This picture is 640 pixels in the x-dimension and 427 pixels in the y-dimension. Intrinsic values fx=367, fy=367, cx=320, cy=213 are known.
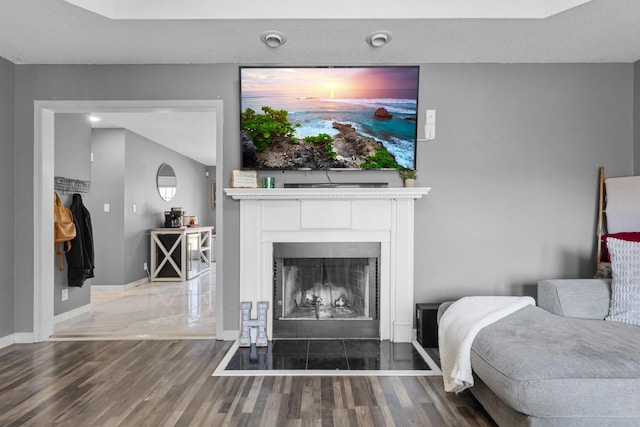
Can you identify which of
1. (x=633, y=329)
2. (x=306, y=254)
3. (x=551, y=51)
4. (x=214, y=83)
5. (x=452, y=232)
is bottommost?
(x=633, y=329)

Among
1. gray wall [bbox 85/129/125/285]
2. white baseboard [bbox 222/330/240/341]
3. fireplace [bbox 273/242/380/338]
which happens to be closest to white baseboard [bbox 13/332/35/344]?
white baseboard [bbox 222/330/240/341]

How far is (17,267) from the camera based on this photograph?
10.3 ft

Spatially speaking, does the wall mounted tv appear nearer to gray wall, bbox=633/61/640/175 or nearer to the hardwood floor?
the hardwood floor

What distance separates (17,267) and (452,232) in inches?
148

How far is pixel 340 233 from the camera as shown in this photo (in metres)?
3.12

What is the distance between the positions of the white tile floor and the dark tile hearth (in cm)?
64

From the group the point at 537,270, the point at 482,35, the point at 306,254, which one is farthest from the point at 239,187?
the point at 537,270

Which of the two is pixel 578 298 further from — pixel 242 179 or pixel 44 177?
pixel 44 177

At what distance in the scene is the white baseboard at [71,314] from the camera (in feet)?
12.1

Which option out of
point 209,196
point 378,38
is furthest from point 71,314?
point 209,196

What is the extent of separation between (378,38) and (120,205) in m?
4.46

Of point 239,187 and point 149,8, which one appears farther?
point 239,187

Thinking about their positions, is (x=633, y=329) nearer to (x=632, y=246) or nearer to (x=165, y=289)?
(x=632, y=246)

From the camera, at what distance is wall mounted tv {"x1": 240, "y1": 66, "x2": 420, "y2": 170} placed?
3.08 metres
